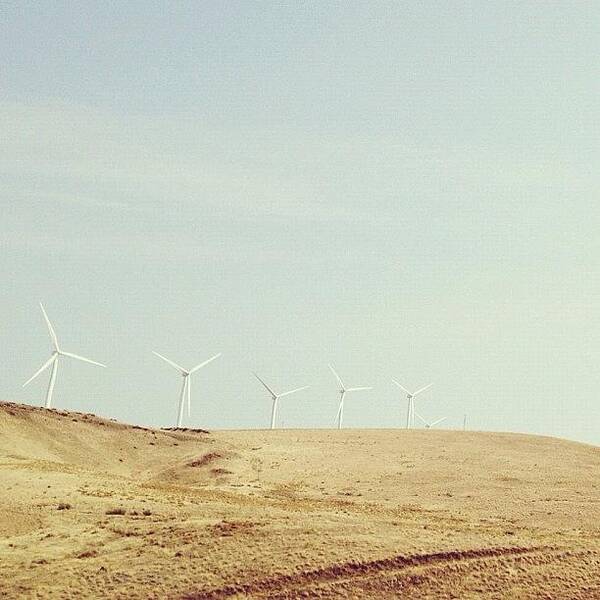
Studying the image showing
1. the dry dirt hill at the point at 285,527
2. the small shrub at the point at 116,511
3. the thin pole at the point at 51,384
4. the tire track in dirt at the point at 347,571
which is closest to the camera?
the tire track in dirt at the point at 347,571

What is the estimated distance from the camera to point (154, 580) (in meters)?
26.0

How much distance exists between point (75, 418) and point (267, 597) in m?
41.7

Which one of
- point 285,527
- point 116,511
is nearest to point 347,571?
point 285,527

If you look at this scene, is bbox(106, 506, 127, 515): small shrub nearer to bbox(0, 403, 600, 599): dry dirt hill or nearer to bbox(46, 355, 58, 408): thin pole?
bbox(0, 403, 600, 599): dry dirt hill

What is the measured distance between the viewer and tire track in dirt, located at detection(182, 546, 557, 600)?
25266mm

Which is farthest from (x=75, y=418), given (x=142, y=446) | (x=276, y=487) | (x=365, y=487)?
(x=365, y=487)

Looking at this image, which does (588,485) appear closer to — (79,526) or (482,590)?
(482,590)

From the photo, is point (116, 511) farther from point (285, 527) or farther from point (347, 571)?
point (347, 571)

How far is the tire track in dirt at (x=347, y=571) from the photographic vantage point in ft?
82.9

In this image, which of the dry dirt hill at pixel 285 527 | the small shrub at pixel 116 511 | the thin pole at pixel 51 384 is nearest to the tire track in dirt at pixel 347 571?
the dry dirt hill at pixel 285 527

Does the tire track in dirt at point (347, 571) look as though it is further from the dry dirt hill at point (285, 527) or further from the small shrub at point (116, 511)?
the small shrub at point (116, 511)

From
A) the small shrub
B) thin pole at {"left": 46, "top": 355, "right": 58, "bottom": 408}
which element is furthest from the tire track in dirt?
thin pole at {"left": 46, "top": 355, "right": 58, "bottom": 408}

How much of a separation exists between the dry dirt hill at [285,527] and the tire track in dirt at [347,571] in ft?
0.17

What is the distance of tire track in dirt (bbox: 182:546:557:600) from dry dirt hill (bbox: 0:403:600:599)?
2.0 inches
